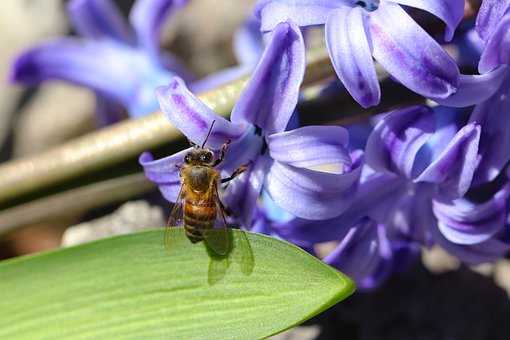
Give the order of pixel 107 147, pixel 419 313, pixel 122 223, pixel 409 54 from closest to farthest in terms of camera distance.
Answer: pixel 409 54 < pixel 107 147 < pixel 419 313 < pixel 122 223

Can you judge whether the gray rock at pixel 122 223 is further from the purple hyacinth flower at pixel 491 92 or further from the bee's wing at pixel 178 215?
the purple hyacinth flower at pixel 491 92

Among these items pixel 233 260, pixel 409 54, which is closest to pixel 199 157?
pixel 233 260

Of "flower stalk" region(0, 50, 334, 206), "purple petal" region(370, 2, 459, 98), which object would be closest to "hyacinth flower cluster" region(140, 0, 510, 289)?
"purple petal" region(370, 2, 459, 98)

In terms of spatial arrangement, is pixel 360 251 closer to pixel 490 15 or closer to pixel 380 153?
pixel 380 153

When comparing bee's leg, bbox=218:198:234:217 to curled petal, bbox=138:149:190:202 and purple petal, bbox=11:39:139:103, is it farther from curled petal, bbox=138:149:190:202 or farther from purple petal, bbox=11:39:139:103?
purple petal, bbox=11:39:139:103

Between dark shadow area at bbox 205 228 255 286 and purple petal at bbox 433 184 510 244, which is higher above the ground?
dark shadow area at bbox 205 228 255 286

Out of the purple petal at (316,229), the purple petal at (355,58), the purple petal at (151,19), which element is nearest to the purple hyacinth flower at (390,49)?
the purple petal at (355,58)
